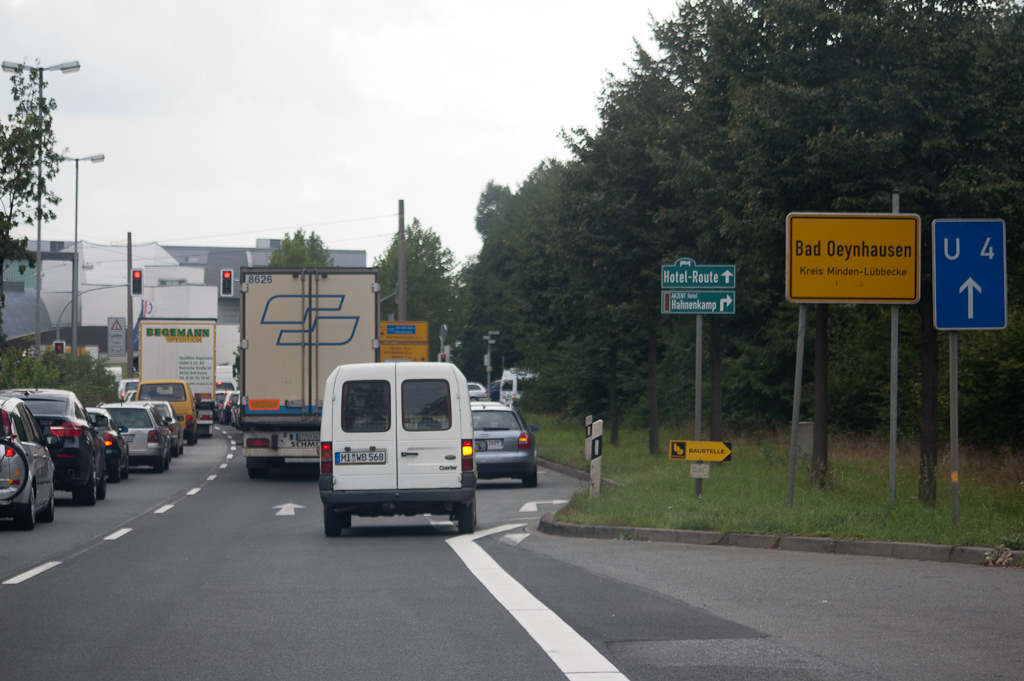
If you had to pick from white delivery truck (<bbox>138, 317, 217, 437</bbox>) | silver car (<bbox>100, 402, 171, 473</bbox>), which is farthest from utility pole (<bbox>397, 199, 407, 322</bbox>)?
silver car (<bbox>100, 402, 171, 473</bbox>)

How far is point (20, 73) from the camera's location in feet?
84.3

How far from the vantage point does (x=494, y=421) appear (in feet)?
78.5

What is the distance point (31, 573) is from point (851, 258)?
9.57m

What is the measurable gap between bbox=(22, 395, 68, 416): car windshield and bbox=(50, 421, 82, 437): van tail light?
372 millimetres

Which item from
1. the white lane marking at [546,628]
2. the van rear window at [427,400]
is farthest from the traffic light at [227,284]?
the white lane marking at [546,628]

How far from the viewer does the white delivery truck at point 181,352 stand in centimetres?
4734

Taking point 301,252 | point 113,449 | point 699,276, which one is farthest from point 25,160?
point 301,252

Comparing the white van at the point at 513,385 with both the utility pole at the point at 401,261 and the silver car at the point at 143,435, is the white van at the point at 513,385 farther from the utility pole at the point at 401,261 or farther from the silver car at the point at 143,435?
the silver car at the point at 143,435

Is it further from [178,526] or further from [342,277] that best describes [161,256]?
[178,526]

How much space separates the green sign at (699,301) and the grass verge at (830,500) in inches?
99.2

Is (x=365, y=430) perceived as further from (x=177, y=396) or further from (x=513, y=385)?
(x=513, y=385)

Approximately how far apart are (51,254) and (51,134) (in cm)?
9862

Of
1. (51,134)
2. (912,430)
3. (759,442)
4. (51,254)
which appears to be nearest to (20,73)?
(51,134)

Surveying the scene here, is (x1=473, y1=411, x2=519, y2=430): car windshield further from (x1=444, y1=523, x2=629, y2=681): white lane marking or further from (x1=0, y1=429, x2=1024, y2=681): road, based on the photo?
(x1=444, y1=523, x2=629, y2=681): white lane marking
